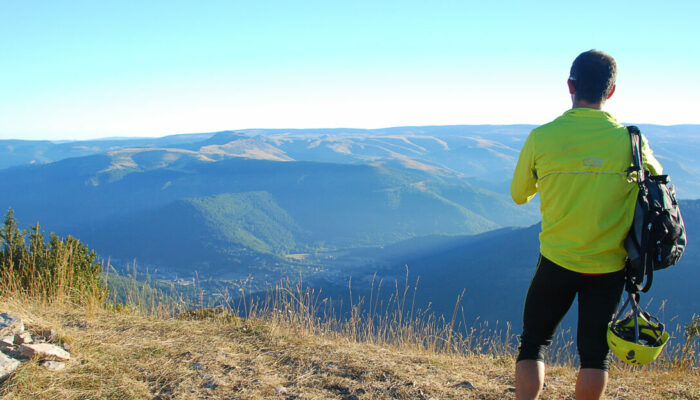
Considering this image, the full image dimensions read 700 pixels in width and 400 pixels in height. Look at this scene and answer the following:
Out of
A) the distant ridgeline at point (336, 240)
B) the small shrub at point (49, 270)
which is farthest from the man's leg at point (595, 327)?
the distant ridgeline at point (336, 240)

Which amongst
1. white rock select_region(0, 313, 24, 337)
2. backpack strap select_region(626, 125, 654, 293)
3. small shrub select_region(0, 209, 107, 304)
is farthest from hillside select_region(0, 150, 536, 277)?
backpack strap select_region(626, 125, 654, 293)

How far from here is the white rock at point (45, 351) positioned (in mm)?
3157

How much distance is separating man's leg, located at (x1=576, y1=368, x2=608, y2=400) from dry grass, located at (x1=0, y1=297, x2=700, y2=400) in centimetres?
104

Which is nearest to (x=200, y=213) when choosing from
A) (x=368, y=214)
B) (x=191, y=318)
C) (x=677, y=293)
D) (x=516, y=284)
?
(x=368, y=214)

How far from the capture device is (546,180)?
2.34 m

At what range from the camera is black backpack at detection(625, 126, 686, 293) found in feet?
6.94

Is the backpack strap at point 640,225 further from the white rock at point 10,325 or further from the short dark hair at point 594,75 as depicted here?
the white rock at point 10,325

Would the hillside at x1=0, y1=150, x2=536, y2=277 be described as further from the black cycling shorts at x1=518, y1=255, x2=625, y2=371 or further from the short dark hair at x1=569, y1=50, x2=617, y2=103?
the short dark hair at x1=569, y1=50, x2=617, y2=103

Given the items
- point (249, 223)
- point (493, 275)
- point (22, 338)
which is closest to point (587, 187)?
point (22, 338)

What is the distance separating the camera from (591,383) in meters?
2.30

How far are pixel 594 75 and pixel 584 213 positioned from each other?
A: 2.60ft

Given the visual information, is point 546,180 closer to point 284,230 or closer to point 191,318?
point 191,318

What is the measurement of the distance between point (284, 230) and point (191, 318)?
16596 cm

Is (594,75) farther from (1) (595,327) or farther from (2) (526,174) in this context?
(1) (595,327)
